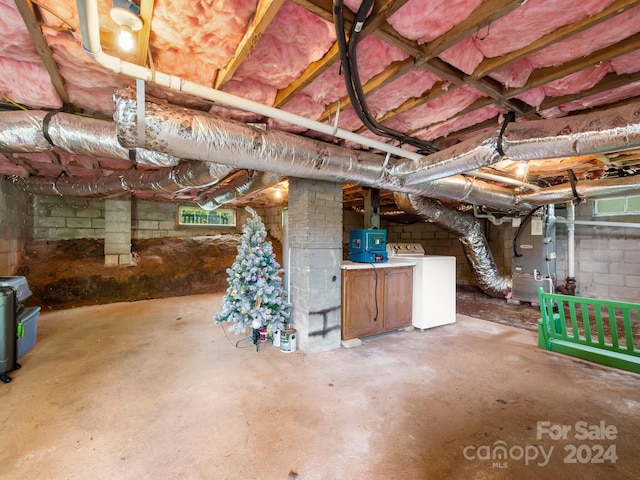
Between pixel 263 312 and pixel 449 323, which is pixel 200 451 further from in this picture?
pixel 449 323

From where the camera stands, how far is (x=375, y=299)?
3.45 metres

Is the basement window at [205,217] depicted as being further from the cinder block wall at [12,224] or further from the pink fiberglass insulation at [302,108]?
the pink fiberglass insulation at [302,108]

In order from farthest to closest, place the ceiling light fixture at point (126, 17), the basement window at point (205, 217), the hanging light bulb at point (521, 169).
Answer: the basement window at point (205, 217) → the hanging light bulb at point (521, 169) → the ceiling light fixture at point (126, 17)

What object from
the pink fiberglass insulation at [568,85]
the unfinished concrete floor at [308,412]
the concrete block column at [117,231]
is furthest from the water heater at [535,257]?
the concrete block column at [117,231]

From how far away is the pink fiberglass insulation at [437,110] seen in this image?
204 centimetres

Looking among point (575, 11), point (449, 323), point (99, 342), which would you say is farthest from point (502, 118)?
point (99, 342)

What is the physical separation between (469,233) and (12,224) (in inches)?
302

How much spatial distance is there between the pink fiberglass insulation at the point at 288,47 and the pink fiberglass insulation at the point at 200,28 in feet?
0.46

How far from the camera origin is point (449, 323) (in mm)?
4039

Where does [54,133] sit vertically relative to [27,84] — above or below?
below

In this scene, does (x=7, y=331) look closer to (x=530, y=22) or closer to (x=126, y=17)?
(x=126, y=17)

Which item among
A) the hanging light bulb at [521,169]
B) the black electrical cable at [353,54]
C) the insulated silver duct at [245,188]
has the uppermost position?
the hanging light bulb at [521,169]

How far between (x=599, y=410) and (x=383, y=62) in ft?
9.16

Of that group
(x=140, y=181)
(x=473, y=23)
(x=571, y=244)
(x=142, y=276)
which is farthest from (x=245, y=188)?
(x=571, y=244)
